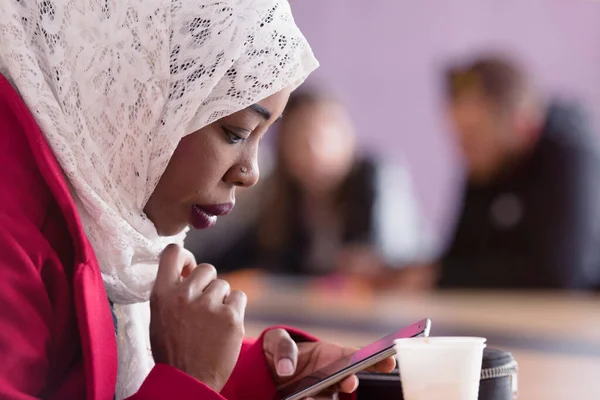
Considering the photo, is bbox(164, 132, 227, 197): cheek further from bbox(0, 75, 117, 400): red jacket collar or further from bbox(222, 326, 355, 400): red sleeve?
bbox(222, 326, 355, 400): red sleeve

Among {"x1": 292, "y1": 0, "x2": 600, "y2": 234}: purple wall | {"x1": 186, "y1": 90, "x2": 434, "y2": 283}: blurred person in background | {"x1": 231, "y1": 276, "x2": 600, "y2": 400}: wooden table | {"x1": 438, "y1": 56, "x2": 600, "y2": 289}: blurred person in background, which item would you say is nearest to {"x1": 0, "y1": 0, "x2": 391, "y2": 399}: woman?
{"x1": 231, "y1": 276, "x2": 600, "y2": 400}: wooden table

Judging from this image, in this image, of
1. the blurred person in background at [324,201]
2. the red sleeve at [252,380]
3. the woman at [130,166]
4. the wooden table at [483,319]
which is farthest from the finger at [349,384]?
the blurred person in background at [324,201]

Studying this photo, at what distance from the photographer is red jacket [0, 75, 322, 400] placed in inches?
29.3

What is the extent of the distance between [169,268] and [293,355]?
0.22 meters

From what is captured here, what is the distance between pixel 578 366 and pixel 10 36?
148 cm

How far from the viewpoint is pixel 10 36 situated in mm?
856

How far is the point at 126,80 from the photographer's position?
2.88ft

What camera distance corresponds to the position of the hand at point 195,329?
829 millimetres

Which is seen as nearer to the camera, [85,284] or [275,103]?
[85,284]

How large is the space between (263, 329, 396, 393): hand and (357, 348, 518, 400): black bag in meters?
0.06

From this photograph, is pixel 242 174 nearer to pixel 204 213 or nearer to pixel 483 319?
pixel 204 213

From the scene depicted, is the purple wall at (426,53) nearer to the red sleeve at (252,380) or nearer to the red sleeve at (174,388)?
the red sleeve at (252,380)

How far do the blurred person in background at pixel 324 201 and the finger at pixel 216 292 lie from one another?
313 centimetres

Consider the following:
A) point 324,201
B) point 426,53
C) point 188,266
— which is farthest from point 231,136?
point 426,53
